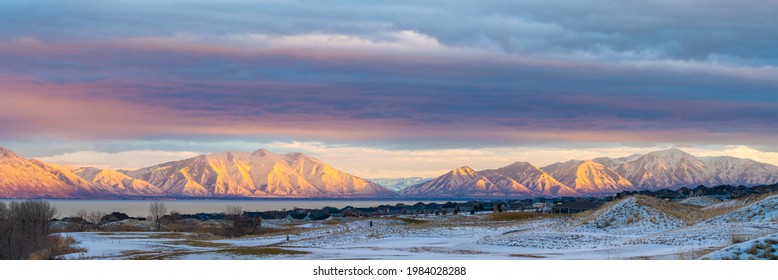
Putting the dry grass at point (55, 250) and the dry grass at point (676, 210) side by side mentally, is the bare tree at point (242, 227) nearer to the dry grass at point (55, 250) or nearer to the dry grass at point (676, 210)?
the dry grass at point (55, 250)

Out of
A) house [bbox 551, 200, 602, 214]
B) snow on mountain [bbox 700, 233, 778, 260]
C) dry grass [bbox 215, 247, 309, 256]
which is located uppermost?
house [bbox 551, 200, 602, 214]

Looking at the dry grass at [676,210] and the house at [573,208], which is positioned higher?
the house at [573,208]

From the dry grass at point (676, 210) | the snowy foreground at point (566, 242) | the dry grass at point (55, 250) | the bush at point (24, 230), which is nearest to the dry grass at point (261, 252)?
the snowy foreground at point (566, 242)

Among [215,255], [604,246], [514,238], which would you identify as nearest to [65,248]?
[215,255]

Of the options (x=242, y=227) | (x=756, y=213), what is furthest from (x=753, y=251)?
(x=242, y=227)

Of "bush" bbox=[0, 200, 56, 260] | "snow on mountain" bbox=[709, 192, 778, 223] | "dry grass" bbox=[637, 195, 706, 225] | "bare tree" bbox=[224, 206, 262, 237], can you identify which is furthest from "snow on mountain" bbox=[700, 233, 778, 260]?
"bare tree" bbox=[224, 206, 262, 237]

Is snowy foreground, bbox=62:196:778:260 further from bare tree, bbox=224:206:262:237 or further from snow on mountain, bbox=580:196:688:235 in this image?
bare tree, bbox=224:206:262:237

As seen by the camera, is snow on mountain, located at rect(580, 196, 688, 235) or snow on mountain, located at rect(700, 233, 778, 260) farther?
snow on mountain, located at rect(580, 196, 688, 235)

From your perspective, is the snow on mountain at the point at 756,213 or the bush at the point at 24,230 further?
the snow on mountain at the point at 756,213

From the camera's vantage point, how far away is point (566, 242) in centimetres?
7544

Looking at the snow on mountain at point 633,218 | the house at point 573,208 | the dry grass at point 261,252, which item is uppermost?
the house at point 573,208

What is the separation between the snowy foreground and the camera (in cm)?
6000

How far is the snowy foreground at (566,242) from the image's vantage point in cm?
6000
